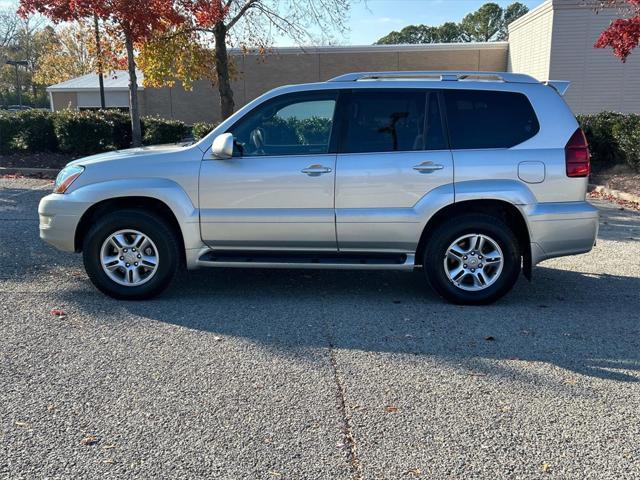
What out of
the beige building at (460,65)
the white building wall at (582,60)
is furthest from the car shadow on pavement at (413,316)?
the white building wall at (582,60)

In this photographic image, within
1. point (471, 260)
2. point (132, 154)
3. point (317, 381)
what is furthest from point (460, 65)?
point (317, 381)

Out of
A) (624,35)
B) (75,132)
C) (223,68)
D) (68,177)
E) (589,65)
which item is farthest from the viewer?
(589,65)

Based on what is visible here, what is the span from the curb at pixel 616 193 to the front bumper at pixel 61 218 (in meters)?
9.73

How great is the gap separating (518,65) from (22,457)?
24.2 metres

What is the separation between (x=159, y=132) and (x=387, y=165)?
37.3ft

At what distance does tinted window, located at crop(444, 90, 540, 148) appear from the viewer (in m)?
5.10

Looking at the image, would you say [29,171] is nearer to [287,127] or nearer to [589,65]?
[287,127]

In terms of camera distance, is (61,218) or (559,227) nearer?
Result: (559,227)

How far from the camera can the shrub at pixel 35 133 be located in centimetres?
1546

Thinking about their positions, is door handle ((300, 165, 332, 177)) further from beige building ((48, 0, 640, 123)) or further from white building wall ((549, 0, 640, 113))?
white building wall ((549, 0, 640, 113))

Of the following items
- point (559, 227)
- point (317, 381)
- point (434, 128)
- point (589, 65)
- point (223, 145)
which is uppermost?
point (589, 65)

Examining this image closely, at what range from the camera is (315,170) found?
510 centimetres

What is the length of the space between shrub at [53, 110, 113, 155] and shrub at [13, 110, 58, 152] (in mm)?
484

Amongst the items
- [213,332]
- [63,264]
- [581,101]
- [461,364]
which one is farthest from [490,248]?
[581,101]
